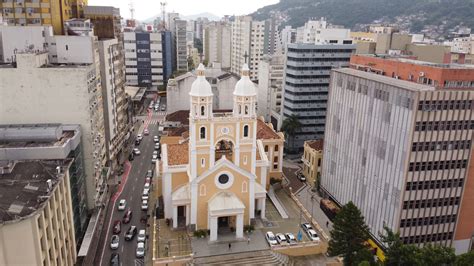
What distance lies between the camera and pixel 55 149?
45531mm

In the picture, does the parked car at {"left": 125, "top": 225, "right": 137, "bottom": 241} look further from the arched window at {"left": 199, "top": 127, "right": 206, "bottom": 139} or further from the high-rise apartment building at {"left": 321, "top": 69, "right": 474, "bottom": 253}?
the high-rise apartment building at {"left": 321, "top": 69, "right": 474, "bottom": 253}

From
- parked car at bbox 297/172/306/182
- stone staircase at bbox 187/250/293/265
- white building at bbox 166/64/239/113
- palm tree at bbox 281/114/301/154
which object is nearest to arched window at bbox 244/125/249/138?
stone staircase at bbox 187/250/293/265

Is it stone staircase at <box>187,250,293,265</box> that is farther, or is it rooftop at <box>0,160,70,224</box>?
stone staircase at <box>187,250,293,265</box>

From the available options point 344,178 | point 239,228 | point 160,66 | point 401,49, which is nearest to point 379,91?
point 344,178

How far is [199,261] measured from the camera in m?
48.2

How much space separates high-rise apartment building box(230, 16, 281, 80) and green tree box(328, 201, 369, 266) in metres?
109

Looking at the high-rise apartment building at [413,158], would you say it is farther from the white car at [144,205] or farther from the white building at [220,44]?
the white building at [220,44]

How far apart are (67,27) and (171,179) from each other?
1362 inches

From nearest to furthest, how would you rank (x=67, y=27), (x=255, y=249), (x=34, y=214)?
(x=34, y=214), (x=255, y=249), (x=67, y=27)

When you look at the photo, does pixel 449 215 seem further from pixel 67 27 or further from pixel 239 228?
pixel 67 27

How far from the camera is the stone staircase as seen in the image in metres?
48.3

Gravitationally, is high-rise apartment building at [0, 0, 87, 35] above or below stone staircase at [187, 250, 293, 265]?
above

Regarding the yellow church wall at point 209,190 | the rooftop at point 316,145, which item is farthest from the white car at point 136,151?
the yellow church wall at point 209,190

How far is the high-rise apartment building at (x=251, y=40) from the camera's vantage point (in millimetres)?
152875
